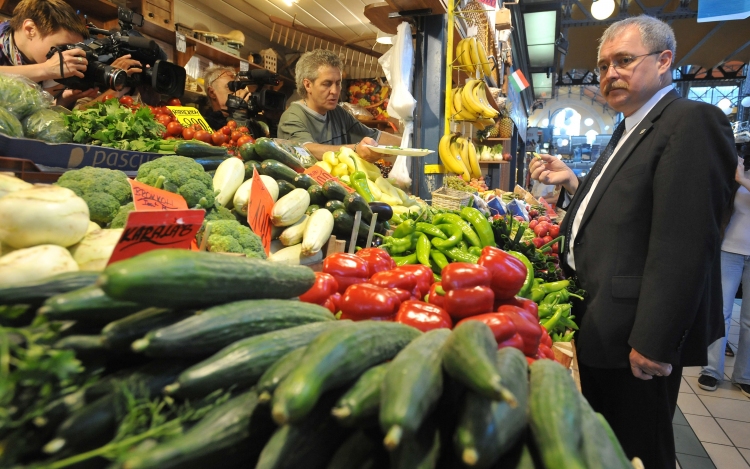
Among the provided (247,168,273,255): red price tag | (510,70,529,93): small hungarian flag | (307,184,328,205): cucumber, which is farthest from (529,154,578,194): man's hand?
(510,70,529,93): small hungarian flag

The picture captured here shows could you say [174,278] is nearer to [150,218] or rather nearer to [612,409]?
[150,218]

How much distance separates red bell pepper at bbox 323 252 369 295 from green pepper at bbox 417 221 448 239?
773mm

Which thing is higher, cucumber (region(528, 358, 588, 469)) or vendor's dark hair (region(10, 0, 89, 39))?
vendor's dark hair (region(10, 0, 89, 39))

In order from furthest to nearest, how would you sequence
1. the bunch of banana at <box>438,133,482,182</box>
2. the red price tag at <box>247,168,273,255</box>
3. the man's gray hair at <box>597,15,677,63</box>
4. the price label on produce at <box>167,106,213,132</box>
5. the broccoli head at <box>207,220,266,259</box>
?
the bunch of banana at <box>438,133,482,182</box> < the price label on produce at <box>167,106,213,132</box> < the man's gray hair at <box>597,15,677,63</box> < the red price tag at <box>247,168,273,255</box> < the broccoli head at <box>207,220,266,259</box>

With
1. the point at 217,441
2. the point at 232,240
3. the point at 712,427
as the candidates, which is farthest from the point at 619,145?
the point at 712,427

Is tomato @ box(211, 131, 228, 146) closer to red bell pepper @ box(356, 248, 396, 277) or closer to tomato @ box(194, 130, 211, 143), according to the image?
tomato @ box(194, 130, 211, 143)

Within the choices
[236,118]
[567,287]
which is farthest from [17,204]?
[236,118]

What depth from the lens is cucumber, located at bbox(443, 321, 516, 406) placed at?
585 mm

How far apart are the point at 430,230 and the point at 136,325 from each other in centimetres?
174

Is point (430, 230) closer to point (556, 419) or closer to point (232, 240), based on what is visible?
point (232, 240)

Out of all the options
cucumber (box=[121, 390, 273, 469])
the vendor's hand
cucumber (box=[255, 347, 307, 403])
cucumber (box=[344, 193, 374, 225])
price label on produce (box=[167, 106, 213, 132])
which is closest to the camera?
cucumber (box=[121, 390, 273, 469])

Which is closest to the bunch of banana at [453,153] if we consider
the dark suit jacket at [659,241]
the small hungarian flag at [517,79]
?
the dark suit jacket at [659,241]

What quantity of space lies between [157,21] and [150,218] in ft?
17.0

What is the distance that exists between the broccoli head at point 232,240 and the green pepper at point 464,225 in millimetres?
1081
